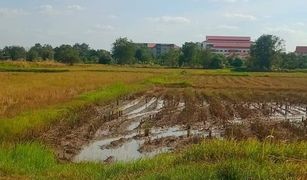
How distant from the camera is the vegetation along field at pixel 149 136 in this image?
7086mm

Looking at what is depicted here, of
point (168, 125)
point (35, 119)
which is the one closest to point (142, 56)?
point (168, 125)

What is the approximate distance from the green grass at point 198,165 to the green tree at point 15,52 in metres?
93.2

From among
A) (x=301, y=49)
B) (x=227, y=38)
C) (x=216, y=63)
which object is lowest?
(x=216, y=63)

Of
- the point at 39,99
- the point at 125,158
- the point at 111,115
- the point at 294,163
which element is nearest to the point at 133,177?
the point at 294,163

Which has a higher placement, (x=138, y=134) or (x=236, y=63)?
(x=138, y=134)

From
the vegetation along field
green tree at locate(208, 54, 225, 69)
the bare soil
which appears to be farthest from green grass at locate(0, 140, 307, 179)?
green tree at locate(208, 54, 225, 69)

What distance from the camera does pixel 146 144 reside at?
1476 centimetres

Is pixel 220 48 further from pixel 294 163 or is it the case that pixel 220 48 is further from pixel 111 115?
pixel 294 163

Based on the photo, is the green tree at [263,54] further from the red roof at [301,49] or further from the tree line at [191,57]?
the red roof at [301,49]

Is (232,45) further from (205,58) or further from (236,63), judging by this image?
(205,58)

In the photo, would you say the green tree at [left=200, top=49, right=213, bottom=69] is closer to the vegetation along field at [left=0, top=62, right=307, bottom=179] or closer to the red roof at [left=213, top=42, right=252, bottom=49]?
the vegetation along field at [left=0, top=62, right=307, bottom=179]

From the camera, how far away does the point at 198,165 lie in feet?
23.1

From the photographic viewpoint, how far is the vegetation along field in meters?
7.09

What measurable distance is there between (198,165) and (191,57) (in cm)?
9752
